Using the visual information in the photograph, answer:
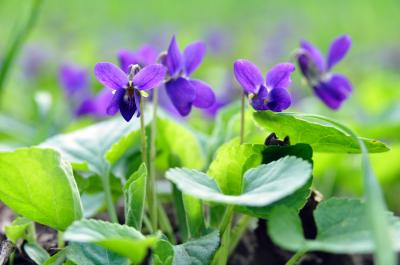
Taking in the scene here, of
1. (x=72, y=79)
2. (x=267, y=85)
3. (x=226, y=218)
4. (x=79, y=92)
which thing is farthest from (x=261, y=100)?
(x=79, y=92)

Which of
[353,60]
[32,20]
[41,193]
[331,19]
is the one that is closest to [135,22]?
[331,19]

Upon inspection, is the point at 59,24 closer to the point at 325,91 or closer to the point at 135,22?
the point at 135,22

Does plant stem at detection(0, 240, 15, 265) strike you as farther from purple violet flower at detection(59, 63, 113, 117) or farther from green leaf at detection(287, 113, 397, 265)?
purple violet flower at detection(59, 63, 113, 117)

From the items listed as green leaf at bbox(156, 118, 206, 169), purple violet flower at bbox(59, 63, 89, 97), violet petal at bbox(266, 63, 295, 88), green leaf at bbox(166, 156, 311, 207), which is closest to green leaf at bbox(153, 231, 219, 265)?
green leaf at bbox(166, 156, 311, 207)

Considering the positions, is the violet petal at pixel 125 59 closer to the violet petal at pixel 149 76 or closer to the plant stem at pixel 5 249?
the violet petal at pixel 149 76

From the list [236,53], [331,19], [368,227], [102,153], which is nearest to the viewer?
[368,227]

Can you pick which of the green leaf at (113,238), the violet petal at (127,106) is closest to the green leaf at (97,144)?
the violet petal at (127,106)
